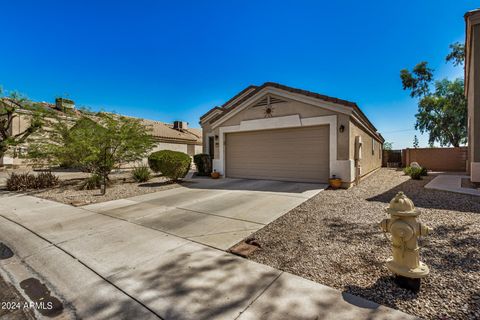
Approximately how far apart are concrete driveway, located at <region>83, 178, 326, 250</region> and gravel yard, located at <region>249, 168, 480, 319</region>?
49 centimetres

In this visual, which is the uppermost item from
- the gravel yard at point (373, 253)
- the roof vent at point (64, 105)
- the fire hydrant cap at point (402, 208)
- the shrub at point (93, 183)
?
the roof vent at point (64, 105)

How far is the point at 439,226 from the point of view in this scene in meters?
4.03

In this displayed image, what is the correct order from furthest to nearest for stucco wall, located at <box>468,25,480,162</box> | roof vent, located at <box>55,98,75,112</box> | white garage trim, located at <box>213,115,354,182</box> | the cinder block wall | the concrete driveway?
the cinder block wall → roof vent, located at <box>55,98,75,112</box> → white garage trim, located at <box>213,115,354,182</box> → stucco wall, located at <box>468,25,480,162</box> → the concrete driveway

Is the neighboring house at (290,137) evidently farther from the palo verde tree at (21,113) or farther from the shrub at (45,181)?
the palo verde tree at (21,113)

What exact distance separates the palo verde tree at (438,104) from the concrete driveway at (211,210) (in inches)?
989

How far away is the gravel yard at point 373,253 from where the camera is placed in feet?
6.82

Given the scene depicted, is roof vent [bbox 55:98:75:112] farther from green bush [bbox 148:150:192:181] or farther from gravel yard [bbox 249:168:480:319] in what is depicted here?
gravel yard [bbox 249:168:480:319]

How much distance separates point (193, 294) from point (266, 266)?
3.27ft

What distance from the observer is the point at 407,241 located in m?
2.13

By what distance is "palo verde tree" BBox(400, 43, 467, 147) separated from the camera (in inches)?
891

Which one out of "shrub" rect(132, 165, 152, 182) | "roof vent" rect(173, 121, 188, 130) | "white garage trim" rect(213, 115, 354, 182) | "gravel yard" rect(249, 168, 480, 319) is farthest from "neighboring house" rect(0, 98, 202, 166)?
"gravel yard" rect(249, 168, 480, 319)

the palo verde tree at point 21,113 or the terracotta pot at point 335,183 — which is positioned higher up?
the palo verde tree at point 21,113

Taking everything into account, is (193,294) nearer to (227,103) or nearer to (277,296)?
(277,296)

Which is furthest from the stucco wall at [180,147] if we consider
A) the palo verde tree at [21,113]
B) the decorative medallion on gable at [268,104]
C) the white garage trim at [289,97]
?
the decorative medallion on gable at [268,104]
